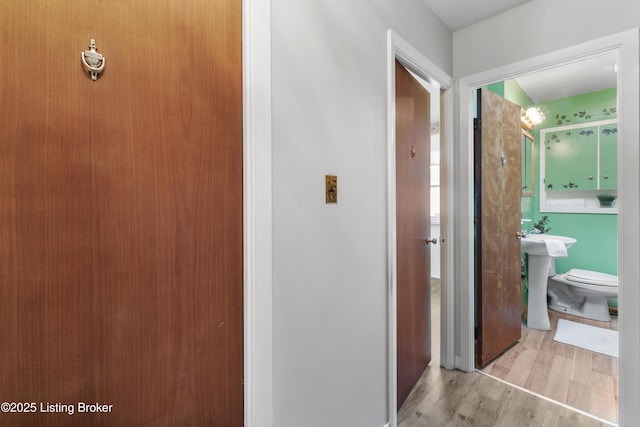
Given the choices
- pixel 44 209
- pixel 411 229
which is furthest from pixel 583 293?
pixel 44 209

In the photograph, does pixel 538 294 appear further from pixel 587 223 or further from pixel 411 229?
pixel 411 229

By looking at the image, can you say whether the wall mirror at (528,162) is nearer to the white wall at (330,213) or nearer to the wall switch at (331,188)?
the white wall at (330,213)

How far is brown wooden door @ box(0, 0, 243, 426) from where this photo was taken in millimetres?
609

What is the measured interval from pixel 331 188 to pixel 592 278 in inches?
124

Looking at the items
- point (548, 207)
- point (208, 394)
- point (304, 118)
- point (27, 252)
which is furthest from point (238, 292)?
point (548, 207)

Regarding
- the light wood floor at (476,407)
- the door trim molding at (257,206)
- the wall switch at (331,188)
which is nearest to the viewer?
the door trim molding at (257,206)

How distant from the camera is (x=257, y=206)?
0.95 metres

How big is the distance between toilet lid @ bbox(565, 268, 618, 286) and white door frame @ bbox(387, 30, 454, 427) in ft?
5.76

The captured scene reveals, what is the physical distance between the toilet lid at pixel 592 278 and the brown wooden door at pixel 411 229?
1.87 metres

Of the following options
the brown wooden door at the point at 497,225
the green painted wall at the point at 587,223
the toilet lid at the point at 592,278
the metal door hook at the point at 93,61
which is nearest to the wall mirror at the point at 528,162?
the green painted wall at the point at 587,223

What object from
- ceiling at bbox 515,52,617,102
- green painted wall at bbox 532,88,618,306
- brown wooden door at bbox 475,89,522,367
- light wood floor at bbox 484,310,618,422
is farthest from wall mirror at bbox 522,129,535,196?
light wood floor at bbox 484,310,618,422

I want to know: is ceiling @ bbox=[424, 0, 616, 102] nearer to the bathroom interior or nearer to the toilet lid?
the bathroom interior

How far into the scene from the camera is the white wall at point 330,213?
105 centimetres

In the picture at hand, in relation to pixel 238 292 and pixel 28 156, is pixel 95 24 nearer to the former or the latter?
pixel 28 156
